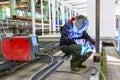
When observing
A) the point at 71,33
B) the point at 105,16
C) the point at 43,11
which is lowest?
the point at 71,33

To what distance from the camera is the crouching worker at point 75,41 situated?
12.4 ft

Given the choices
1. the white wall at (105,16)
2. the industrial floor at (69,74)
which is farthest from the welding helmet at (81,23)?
the white wall at (105,16)

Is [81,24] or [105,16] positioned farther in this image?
[105,16]

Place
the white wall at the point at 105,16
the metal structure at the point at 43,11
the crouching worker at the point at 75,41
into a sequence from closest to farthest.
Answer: the crouching worker at the point at 75,41
the white wall at the point at 105,16
the metal structure at the point at 43,11

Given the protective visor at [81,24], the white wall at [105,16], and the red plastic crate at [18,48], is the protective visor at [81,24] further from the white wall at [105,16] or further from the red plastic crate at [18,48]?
the white wall at [105,16]

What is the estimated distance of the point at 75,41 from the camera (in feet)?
12.7

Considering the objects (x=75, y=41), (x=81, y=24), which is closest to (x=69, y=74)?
(x=75, y=41)

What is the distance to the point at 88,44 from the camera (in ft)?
13.0

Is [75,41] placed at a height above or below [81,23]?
below

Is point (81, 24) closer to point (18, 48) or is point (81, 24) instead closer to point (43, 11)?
point (18, 48)

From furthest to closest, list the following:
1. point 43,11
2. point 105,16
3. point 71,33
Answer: point 43,11, point 105,16, point 71,33

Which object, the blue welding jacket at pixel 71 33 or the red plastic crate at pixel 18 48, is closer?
the red plastic crate at pixel 18 48

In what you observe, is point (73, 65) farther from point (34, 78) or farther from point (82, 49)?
point (34, 78)

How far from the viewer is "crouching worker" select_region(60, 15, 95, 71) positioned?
3.77 m
